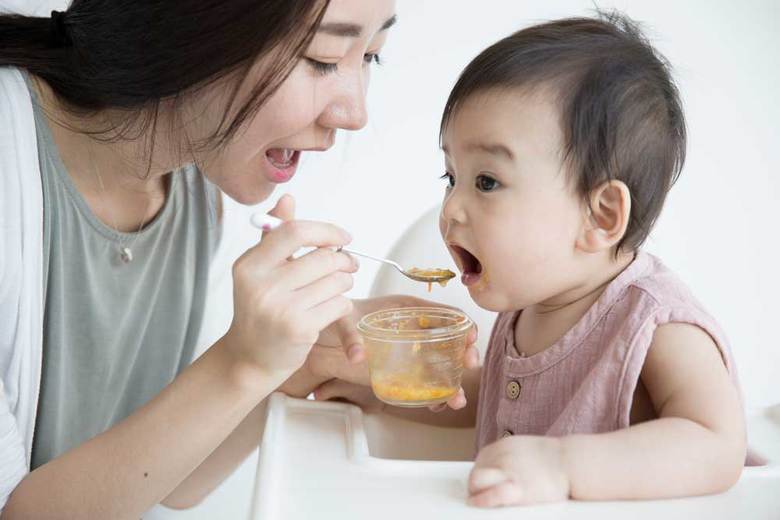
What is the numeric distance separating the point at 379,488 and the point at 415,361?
18 centimetres

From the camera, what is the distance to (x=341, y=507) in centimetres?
85

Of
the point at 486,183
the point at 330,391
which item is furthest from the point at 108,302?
the point at 486,183

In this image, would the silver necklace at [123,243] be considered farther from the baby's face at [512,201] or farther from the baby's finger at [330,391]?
the baby's face at [512,201]

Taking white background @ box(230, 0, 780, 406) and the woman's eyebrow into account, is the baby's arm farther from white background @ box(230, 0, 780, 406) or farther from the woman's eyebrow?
white background @ box(230, 0, 780, 406)

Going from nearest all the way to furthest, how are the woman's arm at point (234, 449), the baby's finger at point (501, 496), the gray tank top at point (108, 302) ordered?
1. the baby's finger at point (501, 496)
2. the woman's arm at point (234, 449)
3. the gray tank top at point (108, 302)

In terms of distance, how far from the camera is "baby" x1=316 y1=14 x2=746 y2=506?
103 cm

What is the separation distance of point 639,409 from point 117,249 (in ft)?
2.73

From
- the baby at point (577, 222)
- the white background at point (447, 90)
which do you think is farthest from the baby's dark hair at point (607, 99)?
the white background at point (447, 90)

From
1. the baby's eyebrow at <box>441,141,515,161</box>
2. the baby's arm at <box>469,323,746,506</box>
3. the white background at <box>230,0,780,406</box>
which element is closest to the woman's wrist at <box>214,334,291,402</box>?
the baby's arm at <box>469,323,746,506</box>

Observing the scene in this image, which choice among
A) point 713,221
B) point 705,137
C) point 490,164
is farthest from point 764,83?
point 490,164

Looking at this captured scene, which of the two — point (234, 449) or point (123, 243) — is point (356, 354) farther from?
point (123, 243)

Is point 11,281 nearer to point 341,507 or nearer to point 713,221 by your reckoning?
point 341,507

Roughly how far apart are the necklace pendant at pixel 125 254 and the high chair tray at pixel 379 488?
0.45m

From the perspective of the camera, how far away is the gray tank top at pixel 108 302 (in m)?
1.31
